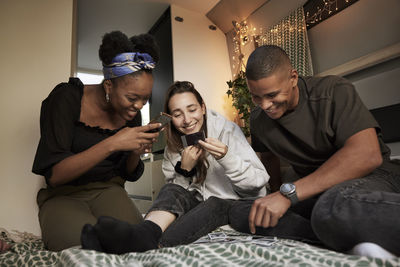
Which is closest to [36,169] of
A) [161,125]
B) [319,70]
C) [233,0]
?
[161,125]

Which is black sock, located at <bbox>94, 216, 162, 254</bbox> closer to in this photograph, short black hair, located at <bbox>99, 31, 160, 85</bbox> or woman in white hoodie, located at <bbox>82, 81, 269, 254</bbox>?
woman in white hoodie, located at <bbox>82, 81, 269, 254</bbox>

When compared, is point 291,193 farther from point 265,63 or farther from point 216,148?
point 265,63

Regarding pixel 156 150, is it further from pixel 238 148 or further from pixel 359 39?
pixel 359 39

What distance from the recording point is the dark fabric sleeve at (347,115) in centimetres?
83

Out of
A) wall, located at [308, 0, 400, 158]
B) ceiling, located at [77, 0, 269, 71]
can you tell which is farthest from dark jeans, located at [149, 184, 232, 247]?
ceiling, located at [77, 0, 269, 71]

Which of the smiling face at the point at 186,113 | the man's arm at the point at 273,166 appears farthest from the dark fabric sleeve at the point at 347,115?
the smiling face at the point at 186,113

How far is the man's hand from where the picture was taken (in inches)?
29.4

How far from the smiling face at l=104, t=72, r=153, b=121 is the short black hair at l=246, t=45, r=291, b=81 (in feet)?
1.42

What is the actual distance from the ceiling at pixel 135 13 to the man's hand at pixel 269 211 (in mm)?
2502

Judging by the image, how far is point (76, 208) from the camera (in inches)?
37.1

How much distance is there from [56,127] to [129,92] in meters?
0.30

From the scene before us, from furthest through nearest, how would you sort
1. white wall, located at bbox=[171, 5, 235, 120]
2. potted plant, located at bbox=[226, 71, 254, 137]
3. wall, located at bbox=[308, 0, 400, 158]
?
white wall, located at bbox=[171, 5, 235, 120], potted plant, located at bbox=[226, 71, 254, 137], wall, located at bbox=[308, 0, 400, 158]

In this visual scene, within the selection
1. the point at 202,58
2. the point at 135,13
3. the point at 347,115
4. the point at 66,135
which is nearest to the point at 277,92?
the point at 347,115

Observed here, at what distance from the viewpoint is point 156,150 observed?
9.26 feet
